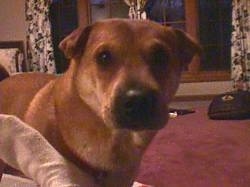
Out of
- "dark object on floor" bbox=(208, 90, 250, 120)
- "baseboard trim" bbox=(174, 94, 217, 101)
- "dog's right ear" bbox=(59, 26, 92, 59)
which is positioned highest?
"dog's right ear" bbox=(59, 26, 92, 59)

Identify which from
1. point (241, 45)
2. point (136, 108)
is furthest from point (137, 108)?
point (241, 45)

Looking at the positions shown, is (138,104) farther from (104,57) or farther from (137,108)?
(104,57)

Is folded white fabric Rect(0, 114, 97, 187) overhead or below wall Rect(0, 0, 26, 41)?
overhead

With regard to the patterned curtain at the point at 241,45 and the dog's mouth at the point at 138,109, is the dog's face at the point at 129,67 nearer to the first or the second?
the dog's mouth at the point at 138,109

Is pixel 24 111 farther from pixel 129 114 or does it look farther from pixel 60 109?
pixel 129 114

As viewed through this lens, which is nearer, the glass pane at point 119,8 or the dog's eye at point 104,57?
the dog's eye at point 104,57

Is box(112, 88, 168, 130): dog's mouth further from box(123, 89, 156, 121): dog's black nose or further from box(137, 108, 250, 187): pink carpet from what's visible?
box(137, 108, 250, 187): pink carpet

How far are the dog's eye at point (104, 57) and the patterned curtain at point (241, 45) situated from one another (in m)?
3.65

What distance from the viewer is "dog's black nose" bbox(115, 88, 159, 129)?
3.78 ft

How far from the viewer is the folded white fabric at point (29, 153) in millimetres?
1116

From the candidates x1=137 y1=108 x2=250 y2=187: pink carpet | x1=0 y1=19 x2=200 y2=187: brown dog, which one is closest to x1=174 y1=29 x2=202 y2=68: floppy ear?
x1=0 y1=19 x2=200 y2=187: brown dog

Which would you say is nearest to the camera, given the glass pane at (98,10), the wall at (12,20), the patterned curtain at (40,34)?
the patterned curtain at (40,34)

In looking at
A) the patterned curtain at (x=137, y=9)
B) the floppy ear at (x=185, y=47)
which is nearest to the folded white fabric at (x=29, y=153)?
the floppy ear at (x=185, y=47)

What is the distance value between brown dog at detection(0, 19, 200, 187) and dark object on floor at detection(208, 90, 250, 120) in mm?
2487
